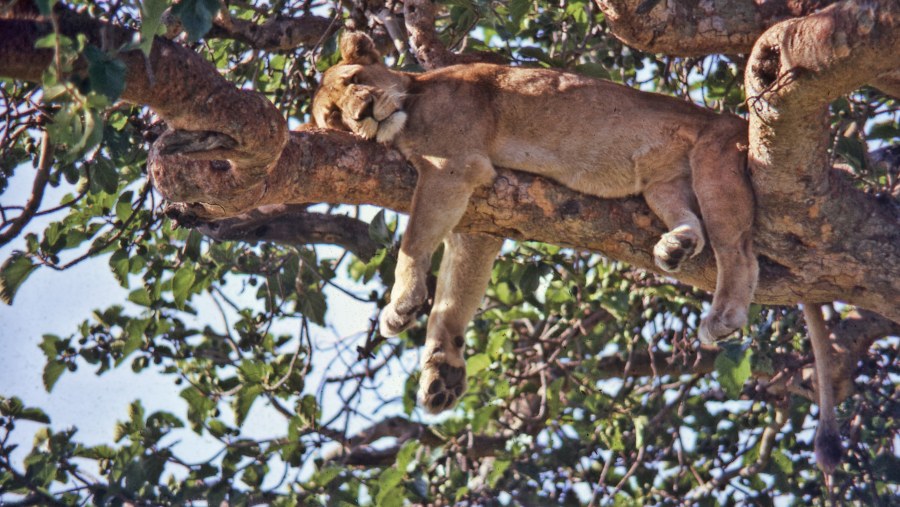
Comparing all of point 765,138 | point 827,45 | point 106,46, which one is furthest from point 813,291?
point 106,46

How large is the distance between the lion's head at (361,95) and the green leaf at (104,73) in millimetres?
2035

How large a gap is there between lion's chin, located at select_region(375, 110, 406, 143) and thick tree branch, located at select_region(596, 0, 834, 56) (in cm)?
107

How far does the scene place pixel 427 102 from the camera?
458 centimetres

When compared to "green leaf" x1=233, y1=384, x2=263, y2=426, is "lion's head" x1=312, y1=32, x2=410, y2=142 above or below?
above

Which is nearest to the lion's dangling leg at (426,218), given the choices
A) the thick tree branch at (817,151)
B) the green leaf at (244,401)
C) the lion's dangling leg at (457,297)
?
the lion's dangling leg at (457,297)

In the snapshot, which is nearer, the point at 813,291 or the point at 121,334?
the point at 813,291

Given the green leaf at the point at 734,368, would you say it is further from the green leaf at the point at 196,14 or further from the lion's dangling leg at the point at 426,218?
the green leaf at the point at 196,14

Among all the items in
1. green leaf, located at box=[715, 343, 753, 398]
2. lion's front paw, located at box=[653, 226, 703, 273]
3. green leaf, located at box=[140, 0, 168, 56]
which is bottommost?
green leaf, located at box=[140, 0, 168, 56]

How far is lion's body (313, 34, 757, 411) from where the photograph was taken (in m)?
4.10

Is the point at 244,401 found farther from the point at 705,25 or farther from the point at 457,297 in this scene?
the point at 705,25

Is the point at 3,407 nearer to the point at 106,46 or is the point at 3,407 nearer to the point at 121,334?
the point at 121,334

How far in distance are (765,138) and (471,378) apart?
300 cm

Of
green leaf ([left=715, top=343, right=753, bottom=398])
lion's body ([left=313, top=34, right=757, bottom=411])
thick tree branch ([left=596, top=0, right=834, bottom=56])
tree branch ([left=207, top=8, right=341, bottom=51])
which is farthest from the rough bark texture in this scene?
tree branch ([left=207, top=8, right=341, bottom=51])

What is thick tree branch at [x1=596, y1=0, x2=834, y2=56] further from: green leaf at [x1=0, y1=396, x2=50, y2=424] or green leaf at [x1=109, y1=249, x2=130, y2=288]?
green leaf at [x1=0, y1=396, x2=50, y2=424]
